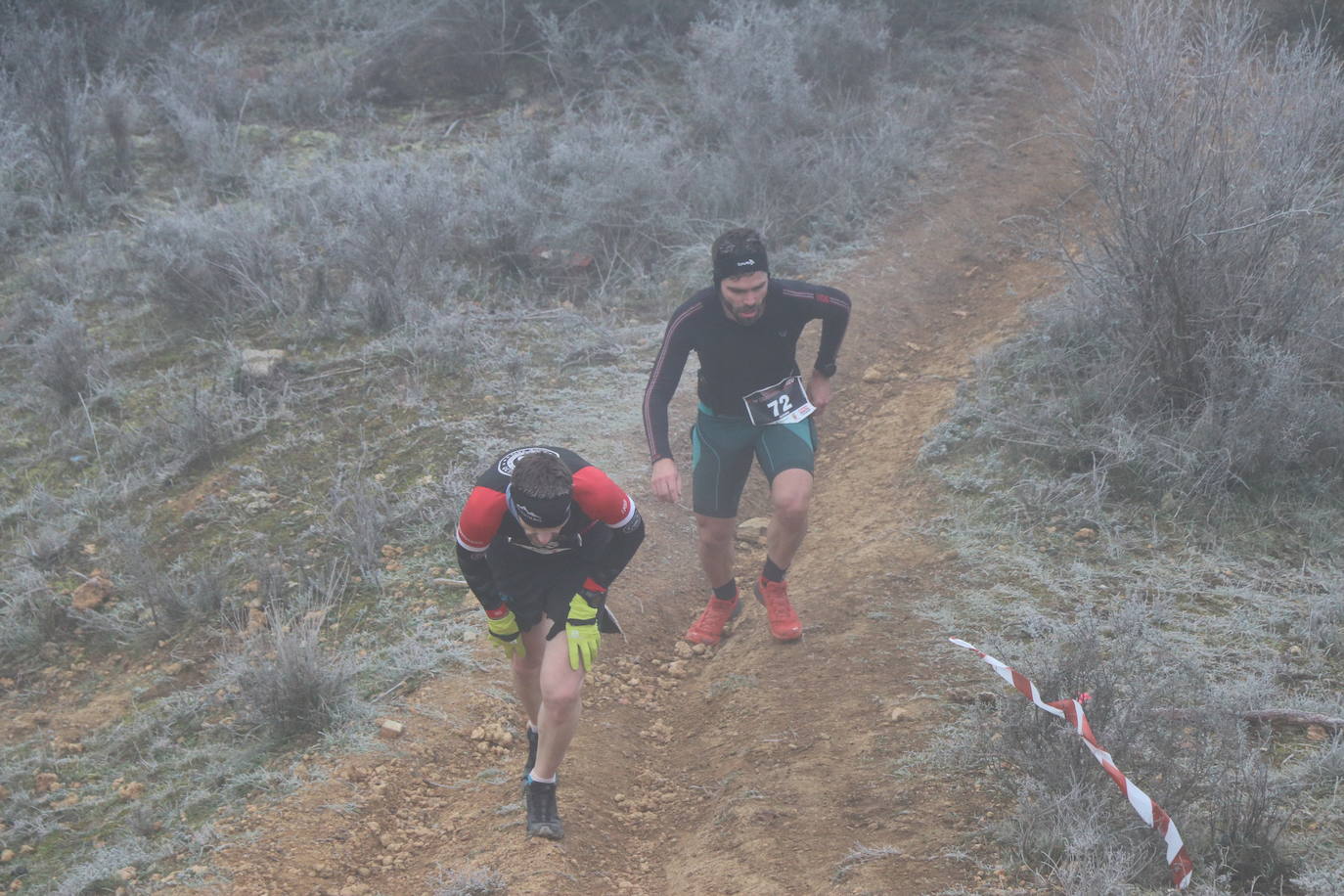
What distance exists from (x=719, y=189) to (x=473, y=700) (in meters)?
5.62

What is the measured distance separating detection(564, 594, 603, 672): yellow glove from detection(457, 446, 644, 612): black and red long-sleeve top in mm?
96

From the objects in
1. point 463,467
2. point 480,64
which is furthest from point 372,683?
point 480,64

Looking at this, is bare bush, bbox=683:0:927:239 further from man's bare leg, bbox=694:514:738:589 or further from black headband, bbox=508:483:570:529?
black headband, bbox=508:483:570:529

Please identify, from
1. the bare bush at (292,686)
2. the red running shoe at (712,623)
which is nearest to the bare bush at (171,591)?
the bare bush at (292,686)

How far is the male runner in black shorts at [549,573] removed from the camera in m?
3.63

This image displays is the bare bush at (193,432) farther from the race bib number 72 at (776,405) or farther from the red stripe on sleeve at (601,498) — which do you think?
the red stripe on sleeve at (601,498)

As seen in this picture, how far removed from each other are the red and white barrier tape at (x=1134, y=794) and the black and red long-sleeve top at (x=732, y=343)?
5.57 ft

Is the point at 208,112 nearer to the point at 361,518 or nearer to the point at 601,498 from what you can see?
the point at 361,518

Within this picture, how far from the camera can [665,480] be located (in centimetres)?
441

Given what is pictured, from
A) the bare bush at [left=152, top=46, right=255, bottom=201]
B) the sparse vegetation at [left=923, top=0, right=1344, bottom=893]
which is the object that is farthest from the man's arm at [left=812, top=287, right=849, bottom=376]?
the bare bush at [left=152, top=46, right=255, bottom=201]

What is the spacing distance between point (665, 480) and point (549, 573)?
744 millimetres

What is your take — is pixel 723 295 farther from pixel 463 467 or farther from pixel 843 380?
pixel 843 380

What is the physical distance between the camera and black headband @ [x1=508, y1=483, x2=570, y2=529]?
3.45 meters

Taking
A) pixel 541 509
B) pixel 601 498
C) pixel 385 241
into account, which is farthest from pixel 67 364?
pixel 541 509
